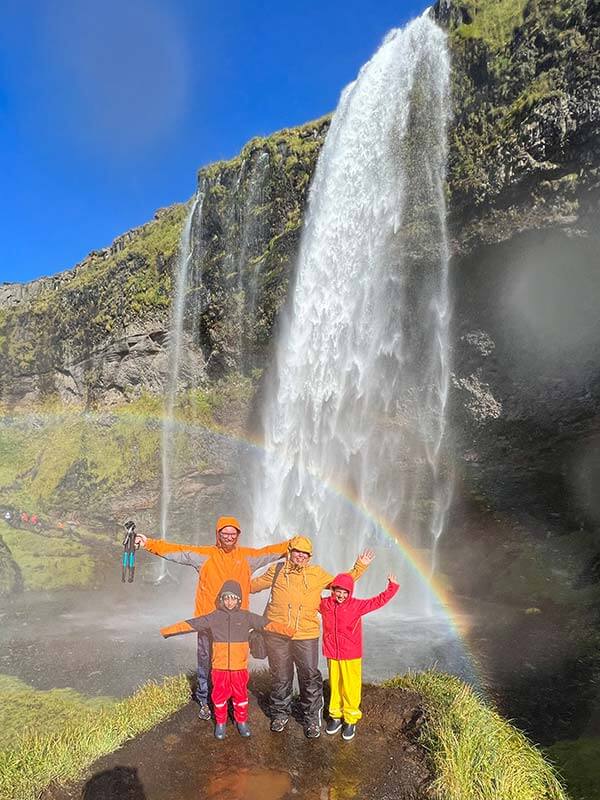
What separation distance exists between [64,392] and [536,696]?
30.5 m

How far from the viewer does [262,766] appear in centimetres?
516

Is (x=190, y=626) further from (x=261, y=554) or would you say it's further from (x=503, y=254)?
(x=503, y=254)

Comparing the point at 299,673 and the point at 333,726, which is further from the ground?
the point at 299,673

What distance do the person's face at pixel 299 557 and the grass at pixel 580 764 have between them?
411 cm

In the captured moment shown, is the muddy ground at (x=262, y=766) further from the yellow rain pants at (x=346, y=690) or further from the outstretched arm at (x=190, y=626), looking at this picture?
the outstretched arm at (x=190, y=626)

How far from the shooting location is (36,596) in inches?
794

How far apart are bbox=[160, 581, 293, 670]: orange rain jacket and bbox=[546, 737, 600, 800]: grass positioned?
13.4ft

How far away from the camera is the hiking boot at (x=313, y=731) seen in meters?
5.65

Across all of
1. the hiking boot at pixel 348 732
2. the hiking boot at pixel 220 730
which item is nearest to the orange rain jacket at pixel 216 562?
the hiking boot at pixel 220 730

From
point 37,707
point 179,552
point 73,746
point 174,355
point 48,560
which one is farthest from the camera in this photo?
point 174,355

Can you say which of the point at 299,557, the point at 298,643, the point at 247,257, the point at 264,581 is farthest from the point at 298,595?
the point at 247,257

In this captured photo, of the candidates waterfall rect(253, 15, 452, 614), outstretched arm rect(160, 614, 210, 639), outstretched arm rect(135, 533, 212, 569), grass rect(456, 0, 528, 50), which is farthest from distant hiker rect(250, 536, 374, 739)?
grass rect(456, 0, 528, 50)

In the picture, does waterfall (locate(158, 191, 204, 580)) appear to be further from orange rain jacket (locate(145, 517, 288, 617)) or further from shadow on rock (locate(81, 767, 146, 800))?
shadow on rock (locate(81, 767, 146, 800))

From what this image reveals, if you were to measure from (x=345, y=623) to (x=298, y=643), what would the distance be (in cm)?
54
